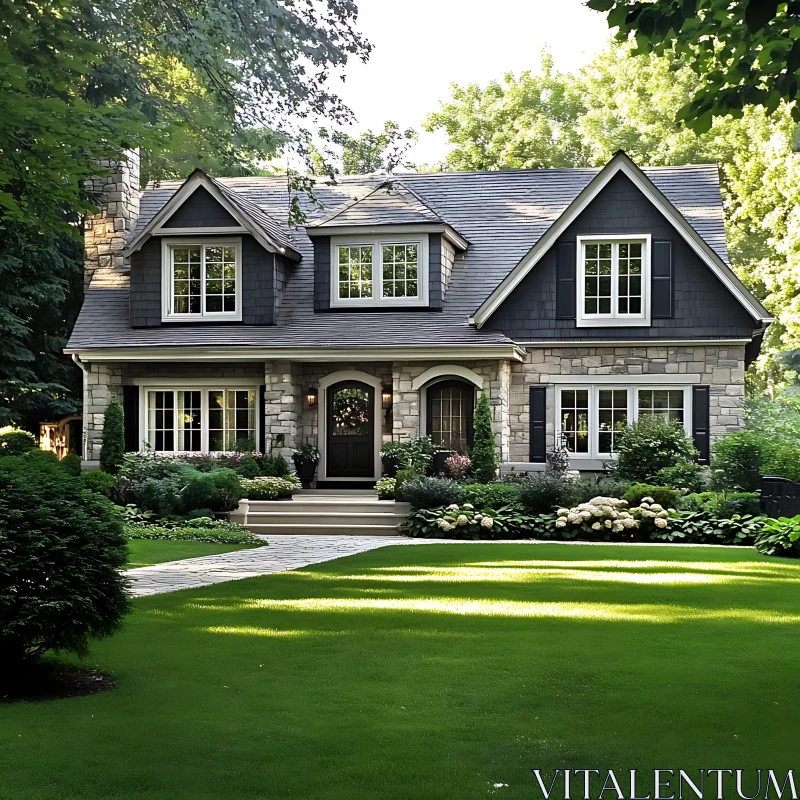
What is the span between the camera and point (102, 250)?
23750 mm

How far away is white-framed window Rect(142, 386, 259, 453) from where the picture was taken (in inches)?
851

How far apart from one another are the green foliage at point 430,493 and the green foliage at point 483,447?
1318 millimetres

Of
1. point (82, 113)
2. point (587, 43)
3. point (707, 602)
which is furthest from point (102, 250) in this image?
point (587, 43)

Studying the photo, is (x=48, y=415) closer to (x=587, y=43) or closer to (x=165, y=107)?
(x=165, y=107)

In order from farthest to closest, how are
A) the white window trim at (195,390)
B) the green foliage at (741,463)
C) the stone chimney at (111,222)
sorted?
the stone chimney at (111,222), the white window trim at (195,390), the green foliage at (741,463)

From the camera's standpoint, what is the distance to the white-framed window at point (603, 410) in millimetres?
20359

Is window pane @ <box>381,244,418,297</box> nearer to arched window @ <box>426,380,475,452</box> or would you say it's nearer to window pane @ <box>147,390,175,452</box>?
arched window @ <box>426,380,475,452</box>

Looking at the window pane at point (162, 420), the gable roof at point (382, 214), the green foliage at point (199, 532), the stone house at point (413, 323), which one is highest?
the gable roof at point (382, 214)

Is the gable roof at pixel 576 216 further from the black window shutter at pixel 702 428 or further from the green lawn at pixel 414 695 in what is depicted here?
the green lawn at pixel 414 695

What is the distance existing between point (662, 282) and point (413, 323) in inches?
195


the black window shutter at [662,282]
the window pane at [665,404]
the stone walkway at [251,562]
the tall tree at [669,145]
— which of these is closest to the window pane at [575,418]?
the window pane at [665,404]

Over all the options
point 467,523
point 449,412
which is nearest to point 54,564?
point 467,523

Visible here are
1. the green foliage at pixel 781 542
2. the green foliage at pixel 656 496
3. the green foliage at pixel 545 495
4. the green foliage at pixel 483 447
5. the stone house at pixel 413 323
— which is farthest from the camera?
the stone house at pixel 413 323

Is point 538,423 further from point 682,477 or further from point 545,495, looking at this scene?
point 545,495
